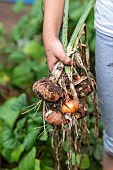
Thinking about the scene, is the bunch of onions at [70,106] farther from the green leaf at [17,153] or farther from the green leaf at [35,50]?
the green leaf at [35,50]

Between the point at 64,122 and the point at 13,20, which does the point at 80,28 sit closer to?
the point at 64,122

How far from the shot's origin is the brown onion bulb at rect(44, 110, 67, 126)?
1722mm

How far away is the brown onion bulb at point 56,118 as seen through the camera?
172 cm

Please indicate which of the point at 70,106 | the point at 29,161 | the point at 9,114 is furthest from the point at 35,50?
the point at 70,106

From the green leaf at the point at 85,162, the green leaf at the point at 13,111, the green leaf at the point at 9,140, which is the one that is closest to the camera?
the green leaf at the point at 85,162

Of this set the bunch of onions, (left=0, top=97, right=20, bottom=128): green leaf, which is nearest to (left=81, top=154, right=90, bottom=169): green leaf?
(left=0, top=97, right=20, bottom=128): green leaf

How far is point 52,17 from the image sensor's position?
Answer: 176 cm

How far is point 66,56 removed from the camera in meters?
1.68

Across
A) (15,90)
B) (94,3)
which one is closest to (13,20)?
(15,90)

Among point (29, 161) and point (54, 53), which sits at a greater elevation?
point (54, 53)

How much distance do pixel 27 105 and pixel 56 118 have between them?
43.0 inches

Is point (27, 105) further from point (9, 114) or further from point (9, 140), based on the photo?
point (9, 140)

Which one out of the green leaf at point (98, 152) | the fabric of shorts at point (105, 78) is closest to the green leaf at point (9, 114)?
the green leaf at point (98, 152)

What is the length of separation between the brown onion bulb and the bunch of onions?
0.03 meters
